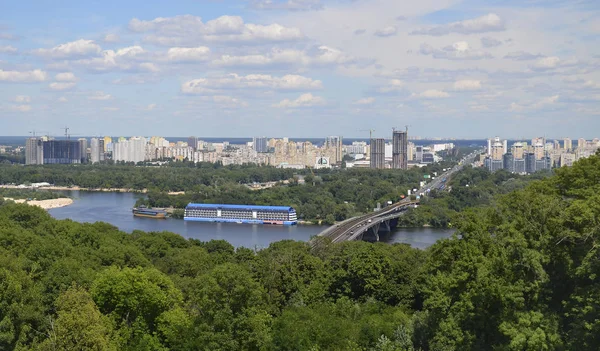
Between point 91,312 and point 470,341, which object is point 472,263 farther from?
point 91,312

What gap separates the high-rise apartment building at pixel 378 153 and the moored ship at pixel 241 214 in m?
27.7

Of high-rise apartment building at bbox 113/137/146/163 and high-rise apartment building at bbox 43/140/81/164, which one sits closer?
high-rise apartment building at bbox 43/140/81/164

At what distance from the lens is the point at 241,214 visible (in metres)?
25.5

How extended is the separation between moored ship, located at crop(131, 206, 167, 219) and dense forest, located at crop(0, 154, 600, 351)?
57.1ft

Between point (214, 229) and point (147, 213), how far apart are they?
3897mm

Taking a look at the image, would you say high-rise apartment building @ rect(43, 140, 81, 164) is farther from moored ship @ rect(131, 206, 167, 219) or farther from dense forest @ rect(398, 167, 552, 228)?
dense forest @ rect(398, 167, 552, 228)

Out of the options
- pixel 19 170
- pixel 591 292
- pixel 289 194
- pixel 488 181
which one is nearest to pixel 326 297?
pixel 591 292

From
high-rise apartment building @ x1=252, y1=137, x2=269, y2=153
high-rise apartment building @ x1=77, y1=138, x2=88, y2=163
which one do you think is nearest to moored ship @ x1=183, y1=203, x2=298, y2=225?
high-rise apartment building @ x1=77, y1=138, x2=88, y2=163

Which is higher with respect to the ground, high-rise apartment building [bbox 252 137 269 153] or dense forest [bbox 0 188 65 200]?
high-rise apartment building [bbox 252 137 269 153]

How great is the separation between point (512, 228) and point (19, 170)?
3878cm

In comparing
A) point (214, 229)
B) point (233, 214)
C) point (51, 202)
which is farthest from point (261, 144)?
point (214, 229)

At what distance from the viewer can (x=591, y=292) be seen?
16.0 ft

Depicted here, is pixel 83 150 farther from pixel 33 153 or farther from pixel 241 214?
pixel 241 214

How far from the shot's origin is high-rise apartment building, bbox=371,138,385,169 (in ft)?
172
